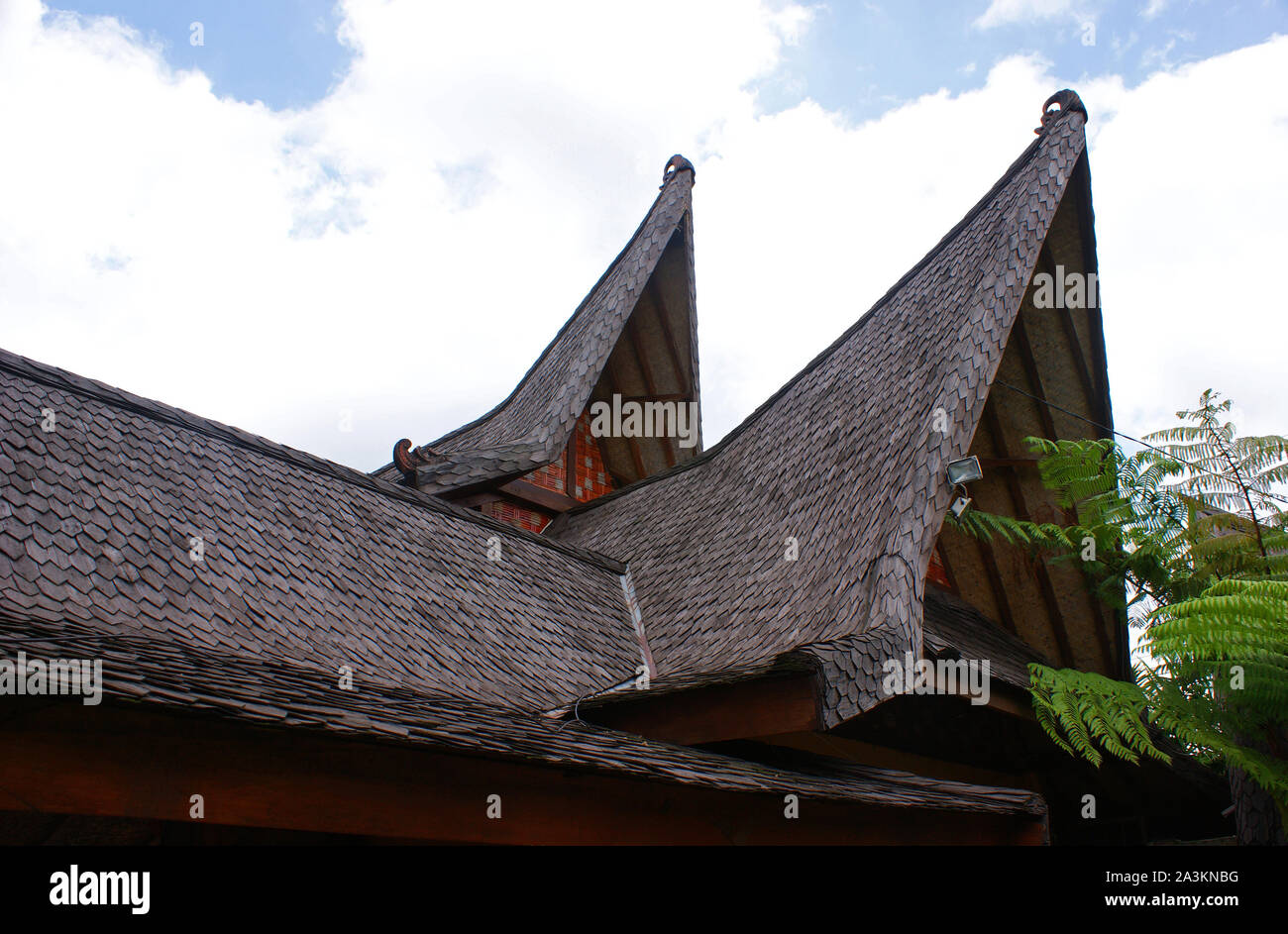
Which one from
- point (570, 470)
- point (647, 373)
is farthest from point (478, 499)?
point (647, 373)

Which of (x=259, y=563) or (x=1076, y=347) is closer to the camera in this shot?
(x=259, y=563)

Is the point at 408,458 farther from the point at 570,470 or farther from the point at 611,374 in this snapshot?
the point at 611,374

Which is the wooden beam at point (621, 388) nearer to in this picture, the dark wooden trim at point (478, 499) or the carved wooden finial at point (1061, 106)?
the dark wooden trim at point (478, 499)

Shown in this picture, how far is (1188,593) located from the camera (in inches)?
269

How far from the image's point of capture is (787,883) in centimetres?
378

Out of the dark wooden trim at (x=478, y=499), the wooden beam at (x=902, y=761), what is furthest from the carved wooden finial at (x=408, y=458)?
the wooden beam at (x=902, y=761)

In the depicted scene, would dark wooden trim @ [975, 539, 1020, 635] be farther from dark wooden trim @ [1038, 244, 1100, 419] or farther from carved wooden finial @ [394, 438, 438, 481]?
carved wooden finial @ [394, 438, 438, 481]

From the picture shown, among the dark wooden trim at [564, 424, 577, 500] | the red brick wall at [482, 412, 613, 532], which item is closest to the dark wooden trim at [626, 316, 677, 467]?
the red brick wall at [482, 412, 613, 532]

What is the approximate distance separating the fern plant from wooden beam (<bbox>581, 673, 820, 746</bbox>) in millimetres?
2128

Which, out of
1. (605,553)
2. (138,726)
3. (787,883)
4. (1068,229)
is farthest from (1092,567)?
(138,726)

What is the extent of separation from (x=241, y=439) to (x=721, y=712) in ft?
10.9

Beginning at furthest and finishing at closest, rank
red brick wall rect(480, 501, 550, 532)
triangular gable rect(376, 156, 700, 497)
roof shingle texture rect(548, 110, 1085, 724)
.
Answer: red brick wall rect(480, 501, 550, 532), triangular gable rect(376, 156, 700, 497), roof shingle texture rect(548, 110, 1085, 724)

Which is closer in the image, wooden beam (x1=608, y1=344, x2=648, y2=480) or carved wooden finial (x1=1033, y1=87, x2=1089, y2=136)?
carved wooden finial (x1=1033, y1=87, x2=1089, y2=136)

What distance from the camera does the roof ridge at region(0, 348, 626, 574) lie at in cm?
501
